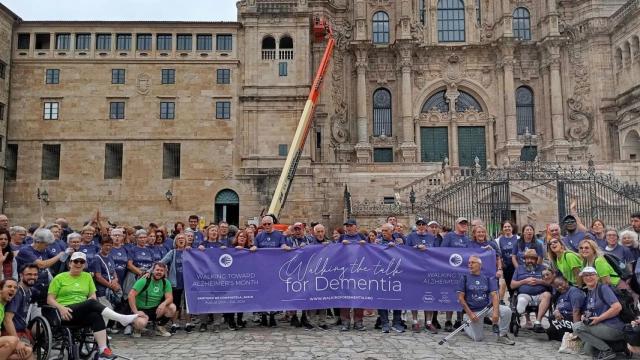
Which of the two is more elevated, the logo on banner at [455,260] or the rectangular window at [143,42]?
the rectangular window at [143,42]

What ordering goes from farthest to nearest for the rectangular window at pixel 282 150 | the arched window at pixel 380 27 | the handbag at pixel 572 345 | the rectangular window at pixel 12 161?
the arched window at pixel 380 27, the rectangular window at pixel 12 161, the rectangular window at pixel 282 150, the handbag at pixel 572 345

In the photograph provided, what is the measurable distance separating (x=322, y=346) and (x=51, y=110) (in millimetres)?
30422

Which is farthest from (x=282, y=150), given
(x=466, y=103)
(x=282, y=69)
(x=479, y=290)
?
(x=479, y=290)

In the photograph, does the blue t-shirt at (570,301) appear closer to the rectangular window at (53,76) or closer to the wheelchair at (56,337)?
the wheelchair at (56,337)

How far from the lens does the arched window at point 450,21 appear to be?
42812mm

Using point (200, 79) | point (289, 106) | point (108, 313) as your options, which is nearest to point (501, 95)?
point (289, 106)

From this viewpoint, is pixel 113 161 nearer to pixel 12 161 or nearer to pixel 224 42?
pixel 12 161

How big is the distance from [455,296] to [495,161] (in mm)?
31259

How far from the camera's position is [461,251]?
12.2 metres

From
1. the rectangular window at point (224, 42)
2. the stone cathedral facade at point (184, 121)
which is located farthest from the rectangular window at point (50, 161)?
the rectangular window at point (224, 42)

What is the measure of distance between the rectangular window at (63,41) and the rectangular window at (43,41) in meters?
0.71

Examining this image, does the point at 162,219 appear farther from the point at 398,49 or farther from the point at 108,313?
the point at 108,313

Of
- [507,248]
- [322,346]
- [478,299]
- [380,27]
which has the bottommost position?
[322,346]

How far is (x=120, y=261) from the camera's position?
39.4 feet
